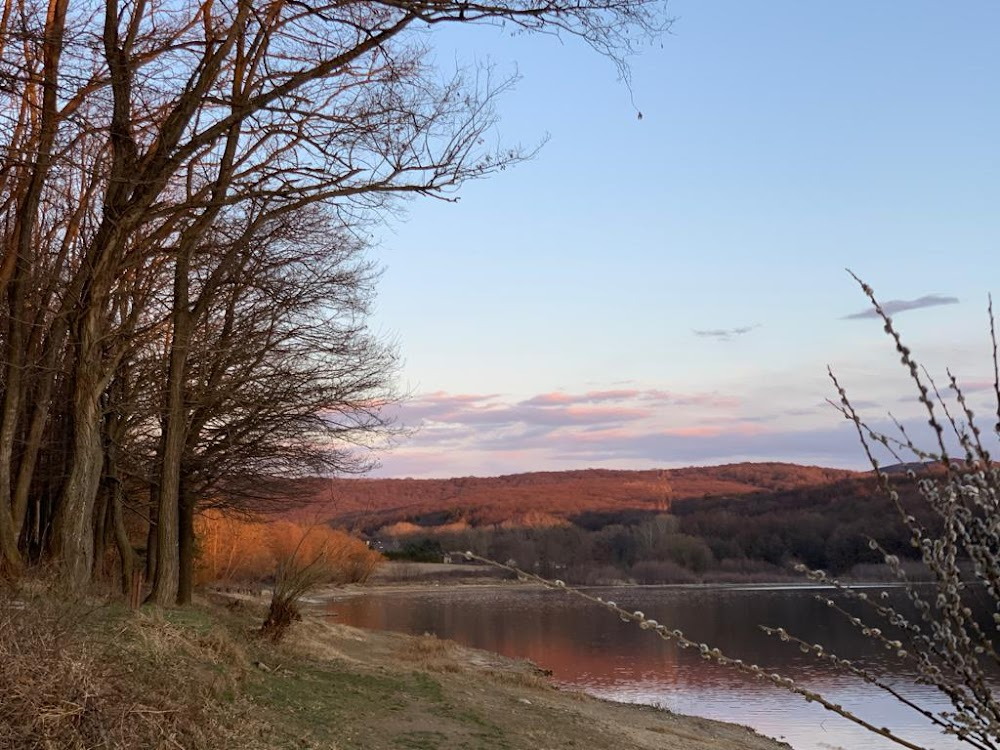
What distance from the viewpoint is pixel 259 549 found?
153ft

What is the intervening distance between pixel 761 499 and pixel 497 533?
1051 inches

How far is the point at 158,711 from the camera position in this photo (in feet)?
21.2

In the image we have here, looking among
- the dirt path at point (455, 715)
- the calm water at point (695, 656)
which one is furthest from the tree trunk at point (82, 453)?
the calm water at point (695, 656)

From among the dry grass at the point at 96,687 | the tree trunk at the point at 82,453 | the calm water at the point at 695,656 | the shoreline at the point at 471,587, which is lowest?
the shoreline at the point at 471,587

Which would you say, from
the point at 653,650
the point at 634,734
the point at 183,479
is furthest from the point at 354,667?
the point at 653,650

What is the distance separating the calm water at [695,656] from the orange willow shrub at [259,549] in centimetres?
367

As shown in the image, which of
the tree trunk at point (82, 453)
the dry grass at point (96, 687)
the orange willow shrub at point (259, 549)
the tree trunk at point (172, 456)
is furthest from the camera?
the orange willow shrub at point (259, 549)

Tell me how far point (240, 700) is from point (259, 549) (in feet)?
129

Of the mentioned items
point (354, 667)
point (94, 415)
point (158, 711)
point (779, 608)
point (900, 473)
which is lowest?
point (779, 608)

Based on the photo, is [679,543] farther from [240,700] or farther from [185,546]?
[240,700]

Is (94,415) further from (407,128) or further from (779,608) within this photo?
(779,608)

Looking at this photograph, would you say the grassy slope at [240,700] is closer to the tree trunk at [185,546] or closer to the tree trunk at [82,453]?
the tree trunk at [82,453]

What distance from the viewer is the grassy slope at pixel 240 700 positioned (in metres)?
5.88

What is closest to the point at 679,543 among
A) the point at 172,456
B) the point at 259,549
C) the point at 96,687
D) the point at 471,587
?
the point at 471,587
